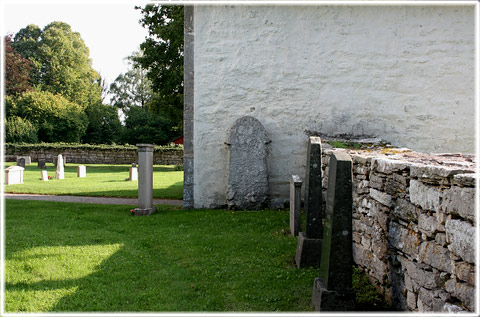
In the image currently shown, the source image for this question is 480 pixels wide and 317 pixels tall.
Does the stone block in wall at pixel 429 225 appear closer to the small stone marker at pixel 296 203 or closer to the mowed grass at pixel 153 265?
the mowed grass at pixel 153 265

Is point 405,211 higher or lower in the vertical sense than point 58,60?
lower

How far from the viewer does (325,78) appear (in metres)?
10.4

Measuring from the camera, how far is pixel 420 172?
3359mm

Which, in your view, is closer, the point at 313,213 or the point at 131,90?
the point at 313,213

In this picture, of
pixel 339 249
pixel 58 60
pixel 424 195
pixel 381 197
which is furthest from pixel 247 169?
pixel 58 60

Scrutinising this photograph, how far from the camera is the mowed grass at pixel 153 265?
4332mm

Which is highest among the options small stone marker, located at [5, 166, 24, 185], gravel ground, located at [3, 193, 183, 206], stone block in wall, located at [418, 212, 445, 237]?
stone block in wall, located at [418, 212, 445, 237]

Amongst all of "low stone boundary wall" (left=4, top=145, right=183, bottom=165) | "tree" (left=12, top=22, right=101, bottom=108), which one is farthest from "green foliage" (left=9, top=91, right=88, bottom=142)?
"low stone boundary wall" (left=4, top=145, right=183, bottom=165)

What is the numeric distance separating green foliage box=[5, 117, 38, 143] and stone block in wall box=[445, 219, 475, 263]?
139 ft

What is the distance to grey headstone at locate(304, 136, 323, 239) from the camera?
17.5 feet

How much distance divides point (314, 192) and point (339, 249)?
1558mm

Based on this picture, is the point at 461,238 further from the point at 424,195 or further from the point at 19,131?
the point at 19,131

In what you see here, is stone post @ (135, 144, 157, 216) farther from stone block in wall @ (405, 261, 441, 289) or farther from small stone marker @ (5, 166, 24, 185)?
small stone marker @ (5, 166, 24, 185)

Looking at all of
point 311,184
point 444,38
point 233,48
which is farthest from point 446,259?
point 444,38
